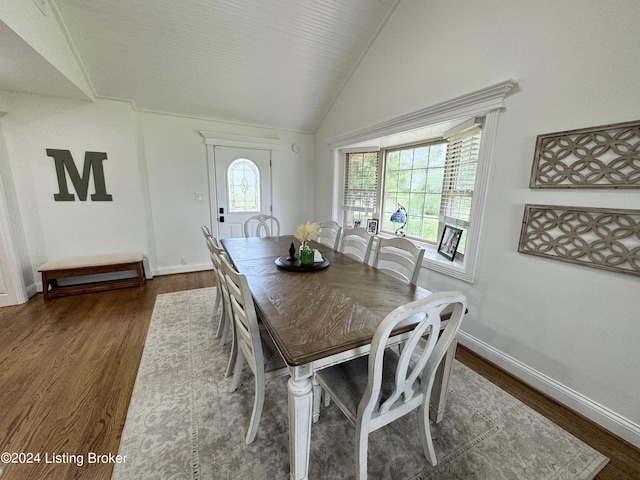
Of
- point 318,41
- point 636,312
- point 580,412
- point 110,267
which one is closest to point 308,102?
point 318,41

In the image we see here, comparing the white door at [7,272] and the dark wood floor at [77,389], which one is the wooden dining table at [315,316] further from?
the white door at [7,272]

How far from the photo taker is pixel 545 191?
169cm

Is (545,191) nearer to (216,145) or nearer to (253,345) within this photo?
(253,345)

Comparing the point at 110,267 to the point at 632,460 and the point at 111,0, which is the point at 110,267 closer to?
the point at 111,0

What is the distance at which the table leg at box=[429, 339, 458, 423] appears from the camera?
4.60 ft

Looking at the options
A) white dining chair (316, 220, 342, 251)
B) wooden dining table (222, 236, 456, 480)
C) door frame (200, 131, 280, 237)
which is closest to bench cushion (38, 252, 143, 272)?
door frame (200, 131, 280, 237)

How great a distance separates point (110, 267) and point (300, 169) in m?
3.16

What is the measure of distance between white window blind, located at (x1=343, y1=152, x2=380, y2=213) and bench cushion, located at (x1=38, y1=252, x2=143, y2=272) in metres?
3.07

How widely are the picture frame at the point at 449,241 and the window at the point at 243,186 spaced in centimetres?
297

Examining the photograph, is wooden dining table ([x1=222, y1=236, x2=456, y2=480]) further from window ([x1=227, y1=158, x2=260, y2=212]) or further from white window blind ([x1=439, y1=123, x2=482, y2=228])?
window ([x1=227, y1=158, x2=260, y2=212])

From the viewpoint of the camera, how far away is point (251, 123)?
4.14 meters

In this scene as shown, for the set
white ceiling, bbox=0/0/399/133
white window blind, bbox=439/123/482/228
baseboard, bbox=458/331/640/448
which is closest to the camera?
baseboard, bbox=458/331/640/448

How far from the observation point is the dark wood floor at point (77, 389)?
1.33 meters

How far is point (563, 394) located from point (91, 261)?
186 inches
